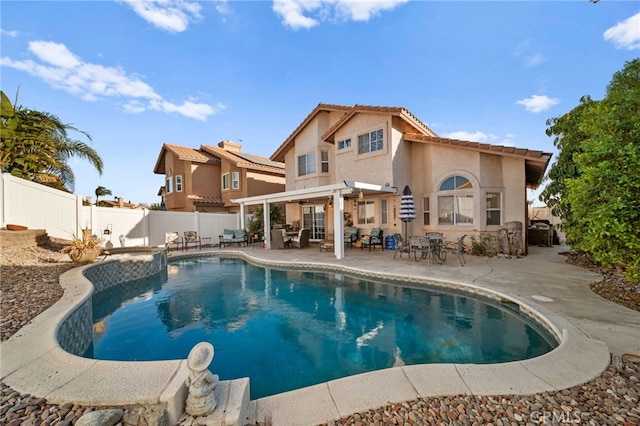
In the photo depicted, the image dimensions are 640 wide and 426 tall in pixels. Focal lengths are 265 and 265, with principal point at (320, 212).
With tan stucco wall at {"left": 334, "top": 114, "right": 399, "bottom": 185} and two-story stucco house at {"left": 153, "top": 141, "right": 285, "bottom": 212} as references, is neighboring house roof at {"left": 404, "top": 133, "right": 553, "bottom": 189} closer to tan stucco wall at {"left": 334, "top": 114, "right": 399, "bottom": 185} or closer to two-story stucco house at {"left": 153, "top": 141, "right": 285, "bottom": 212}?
tan stucco wall at {"left": 334, "top": 114, "right": 399, "bottom": 185}

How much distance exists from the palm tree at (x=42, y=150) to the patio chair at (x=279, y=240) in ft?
33.6

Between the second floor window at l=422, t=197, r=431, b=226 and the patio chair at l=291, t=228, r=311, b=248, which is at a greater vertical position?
the second floor window at l=422, t=197, r=431, b=226

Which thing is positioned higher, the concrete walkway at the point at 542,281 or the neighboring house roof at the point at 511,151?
the neighboring house roof at the point at 511,151

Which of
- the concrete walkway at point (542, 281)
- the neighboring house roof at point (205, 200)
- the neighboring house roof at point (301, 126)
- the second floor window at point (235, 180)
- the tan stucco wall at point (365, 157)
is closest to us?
the concrete walkway at point (542, 281)

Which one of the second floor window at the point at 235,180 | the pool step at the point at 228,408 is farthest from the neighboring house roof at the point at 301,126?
the pool step at the point at 228,408

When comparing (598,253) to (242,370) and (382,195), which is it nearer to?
(242,370)

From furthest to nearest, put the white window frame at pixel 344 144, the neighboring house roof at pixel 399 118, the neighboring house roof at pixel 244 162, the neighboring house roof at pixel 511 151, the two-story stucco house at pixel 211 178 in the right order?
the two-story stucco house at pixel 211 178, the neighboring house roof at pixel 244 162, the white window frame at pixel 344 144, the neighboring house roof at pixel 399 118, the neighboring house roof at pixel 511 151

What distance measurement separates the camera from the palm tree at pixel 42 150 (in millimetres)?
11266

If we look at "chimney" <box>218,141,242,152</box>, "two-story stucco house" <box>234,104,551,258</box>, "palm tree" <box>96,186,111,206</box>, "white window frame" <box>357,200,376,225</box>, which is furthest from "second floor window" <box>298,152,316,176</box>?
"palm tree" <box>96,186,111,206</box>

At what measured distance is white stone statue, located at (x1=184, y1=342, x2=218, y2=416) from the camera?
2.32 m

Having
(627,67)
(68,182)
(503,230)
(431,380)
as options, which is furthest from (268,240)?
(627,67)

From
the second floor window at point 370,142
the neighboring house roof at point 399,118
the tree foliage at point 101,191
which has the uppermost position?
the neighboring house roof at point 399,118

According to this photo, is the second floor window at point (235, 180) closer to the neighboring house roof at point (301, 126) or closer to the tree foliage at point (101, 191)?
the neighboring house roof at point (301, 126)

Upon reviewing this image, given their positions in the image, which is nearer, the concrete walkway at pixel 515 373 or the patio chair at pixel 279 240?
the concrete walkway at pixel 515 373
